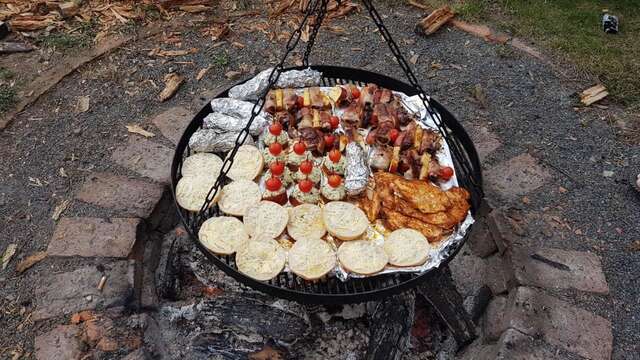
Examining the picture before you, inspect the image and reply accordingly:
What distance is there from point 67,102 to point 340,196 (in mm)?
3078

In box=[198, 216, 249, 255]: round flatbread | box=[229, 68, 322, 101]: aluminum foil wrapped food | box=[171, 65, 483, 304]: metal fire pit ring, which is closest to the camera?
box=[171, 65, 483, 304]: metal fire pit ring

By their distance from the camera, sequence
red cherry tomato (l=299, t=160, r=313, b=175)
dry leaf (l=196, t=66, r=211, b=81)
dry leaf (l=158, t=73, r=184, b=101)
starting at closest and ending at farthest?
red cherry tomato (l=299, t=160, r=313, b=175)
dry leaf (l=158, t=73, r=184, b=101)
dry leaf (l=196, t=66, r=211, b=81)

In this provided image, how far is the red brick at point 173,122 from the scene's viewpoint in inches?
168

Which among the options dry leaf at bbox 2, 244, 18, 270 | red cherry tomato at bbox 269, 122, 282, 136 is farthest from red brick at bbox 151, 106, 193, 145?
dry leaf at bbox 2, 244, 18, 270

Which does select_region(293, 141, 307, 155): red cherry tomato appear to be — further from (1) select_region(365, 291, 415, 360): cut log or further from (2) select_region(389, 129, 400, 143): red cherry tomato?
(1) select_region(365, 291, 415, 360): cut log

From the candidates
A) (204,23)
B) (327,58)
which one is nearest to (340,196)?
(327,58)

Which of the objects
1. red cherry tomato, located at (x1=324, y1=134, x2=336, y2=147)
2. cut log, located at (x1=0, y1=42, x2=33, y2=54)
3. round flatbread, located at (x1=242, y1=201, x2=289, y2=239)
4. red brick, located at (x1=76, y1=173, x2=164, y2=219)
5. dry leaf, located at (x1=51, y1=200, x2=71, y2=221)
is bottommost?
dry leaf, located at (x1=51, y1=200, x2=71, y2=221)

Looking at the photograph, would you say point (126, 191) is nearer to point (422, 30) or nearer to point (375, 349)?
point (375, 349)

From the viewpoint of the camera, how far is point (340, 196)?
3.03 m

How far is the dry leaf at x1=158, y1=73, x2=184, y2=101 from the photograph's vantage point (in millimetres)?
4652

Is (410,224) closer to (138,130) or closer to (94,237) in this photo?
(94,237)

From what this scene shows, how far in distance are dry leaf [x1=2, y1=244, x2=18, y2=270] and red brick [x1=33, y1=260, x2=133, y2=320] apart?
405mm

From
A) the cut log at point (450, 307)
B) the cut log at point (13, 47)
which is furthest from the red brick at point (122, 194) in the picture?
the cut log at point (13, 47)

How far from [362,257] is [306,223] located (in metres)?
0.42
